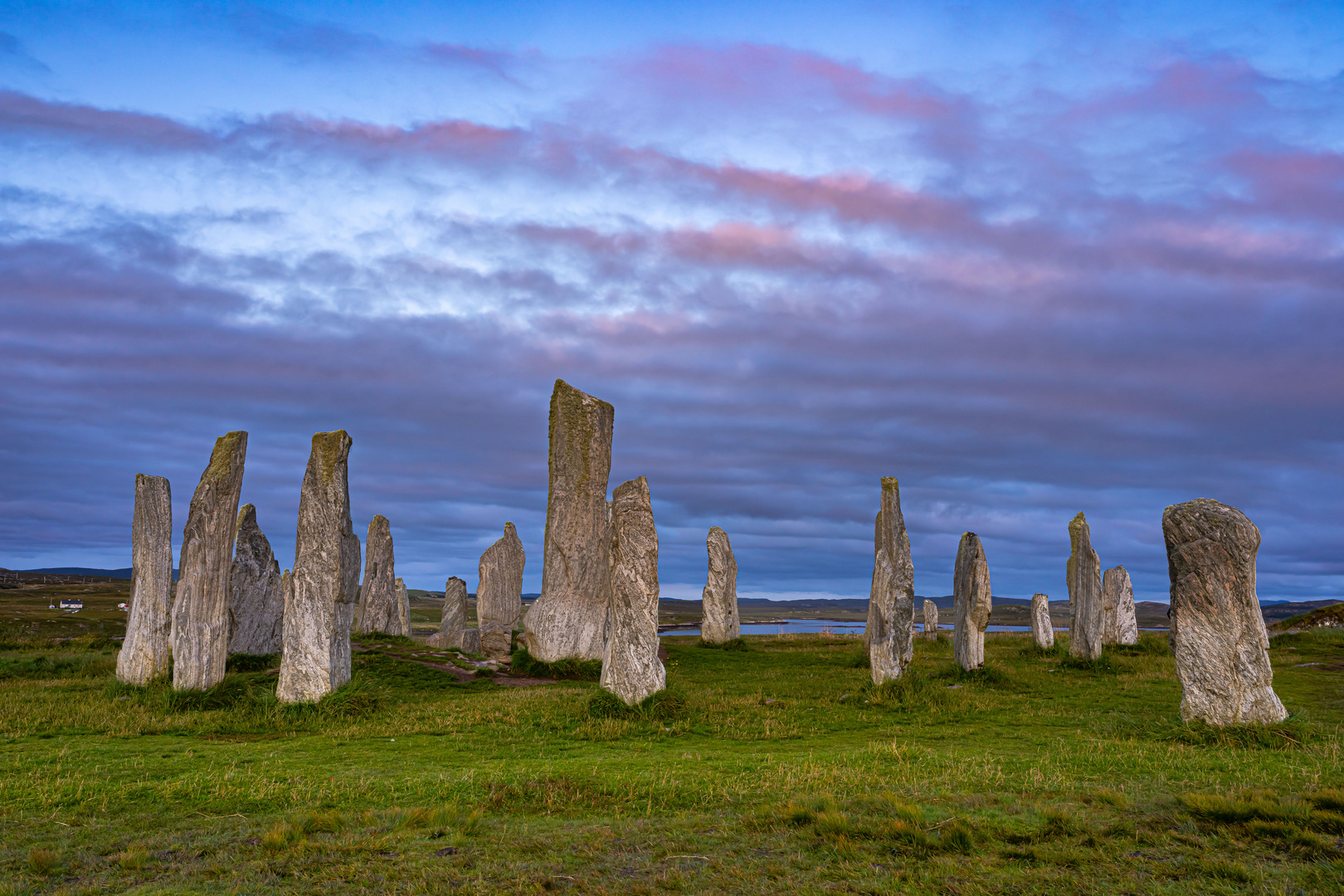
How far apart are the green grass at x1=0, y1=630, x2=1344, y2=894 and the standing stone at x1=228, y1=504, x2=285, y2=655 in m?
4.48

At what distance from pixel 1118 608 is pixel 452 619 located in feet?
79.9

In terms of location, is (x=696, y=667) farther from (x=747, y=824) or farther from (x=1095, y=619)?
(x=747, y=824)

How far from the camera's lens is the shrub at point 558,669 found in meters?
20.8

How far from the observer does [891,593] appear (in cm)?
1886

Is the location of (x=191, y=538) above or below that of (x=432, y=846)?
above

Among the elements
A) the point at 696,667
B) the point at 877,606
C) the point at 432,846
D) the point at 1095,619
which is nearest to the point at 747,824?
the point at 432,846

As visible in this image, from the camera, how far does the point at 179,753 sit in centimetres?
1152

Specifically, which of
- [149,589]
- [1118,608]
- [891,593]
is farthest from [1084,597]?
[149,589]

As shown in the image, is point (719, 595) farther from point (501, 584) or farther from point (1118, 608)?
point (1118, 608)

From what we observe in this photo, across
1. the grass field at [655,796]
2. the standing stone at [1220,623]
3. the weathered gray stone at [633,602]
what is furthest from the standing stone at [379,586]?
the standing stone at [1220,623]

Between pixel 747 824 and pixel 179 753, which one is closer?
pixel 747 824

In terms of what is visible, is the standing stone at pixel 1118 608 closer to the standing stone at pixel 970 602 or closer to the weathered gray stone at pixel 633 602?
the standing stone at pixel 970 602

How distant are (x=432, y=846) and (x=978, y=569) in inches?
731

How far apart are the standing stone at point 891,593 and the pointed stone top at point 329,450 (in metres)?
11.6
